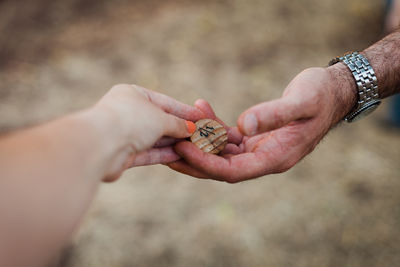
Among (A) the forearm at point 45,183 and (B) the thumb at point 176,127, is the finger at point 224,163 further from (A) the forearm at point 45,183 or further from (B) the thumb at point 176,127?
(A) the forearm at point 45,183

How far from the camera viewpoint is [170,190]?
11.7ft

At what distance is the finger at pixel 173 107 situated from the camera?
1.93 meters

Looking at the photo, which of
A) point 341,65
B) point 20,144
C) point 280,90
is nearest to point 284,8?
point 280,90

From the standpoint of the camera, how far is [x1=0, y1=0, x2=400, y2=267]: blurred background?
3.16m

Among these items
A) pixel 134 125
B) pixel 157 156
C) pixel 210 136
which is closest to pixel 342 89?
pixel 210 136

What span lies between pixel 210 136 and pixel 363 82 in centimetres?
99

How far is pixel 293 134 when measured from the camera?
193cm

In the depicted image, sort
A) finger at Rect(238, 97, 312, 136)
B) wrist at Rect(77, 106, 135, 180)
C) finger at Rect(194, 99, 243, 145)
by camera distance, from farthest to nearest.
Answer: finger at Rect(194, 99, 243, 145), finger at Rect(238, 97, 312, 136), wrist at Rect(77, 106, 135, 180)

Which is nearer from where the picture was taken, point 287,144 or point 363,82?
point 287,144

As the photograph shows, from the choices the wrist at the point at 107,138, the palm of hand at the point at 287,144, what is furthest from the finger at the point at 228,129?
the wrist at the point at 107,138

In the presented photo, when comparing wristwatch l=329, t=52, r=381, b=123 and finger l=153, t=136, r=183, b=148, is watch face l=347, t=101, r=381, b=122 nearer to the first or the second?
wristwatch l=329, t=52, r=381, b=123

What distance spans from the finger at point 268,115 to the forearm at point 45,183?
64 centimetres

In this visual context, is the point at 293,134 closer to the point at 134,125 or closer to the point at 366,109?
the point at 366,109

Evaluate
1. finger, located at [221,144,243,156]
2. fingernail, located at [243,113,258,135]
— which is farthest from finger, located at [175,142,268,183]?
fingernail, located at [243,113,258,135]
